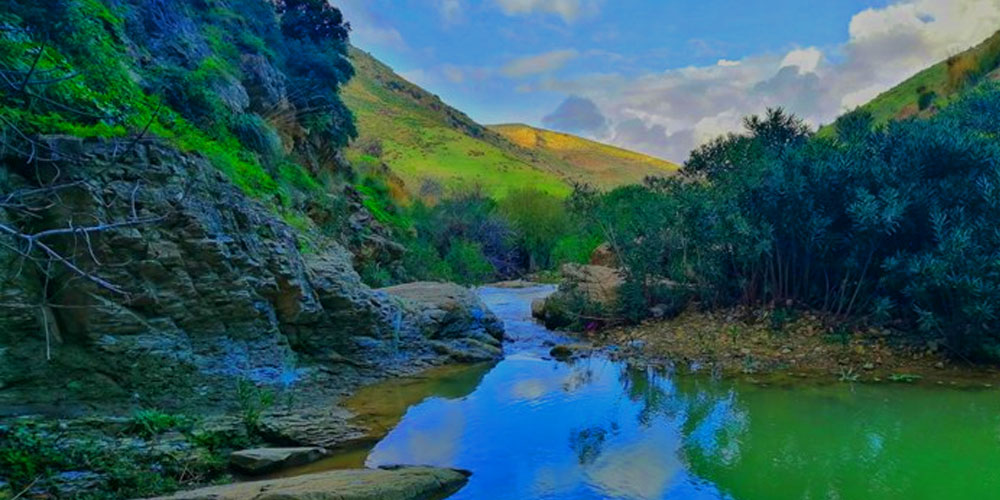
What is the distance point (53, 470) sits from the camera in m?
5.79

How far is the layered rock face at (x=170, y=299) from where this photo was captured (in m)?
7.51

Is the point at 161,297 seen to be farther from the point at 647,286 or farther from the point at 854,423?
the point at 647,286

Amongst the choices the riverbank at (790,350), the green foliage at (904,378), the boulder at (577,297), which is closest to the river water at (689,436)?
the green foliage at (904,378)

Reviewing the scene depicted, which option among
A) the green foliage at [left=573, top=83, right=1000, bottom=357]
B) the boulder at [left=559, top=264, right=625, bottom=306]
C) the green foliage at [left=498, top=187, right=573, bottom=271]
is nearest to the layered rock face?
the boulder at [left=559, top=264, right=625, bottom=306]

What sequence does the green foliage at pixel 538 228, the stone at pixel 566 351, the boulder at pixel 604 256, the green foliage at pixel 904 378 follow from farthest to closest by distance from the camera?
1. the green foliage at pixel 538 228
2. the boulder at pixel 604 256
3. the stone at pixel 566 351
4. the green foliage at pixel 904 378

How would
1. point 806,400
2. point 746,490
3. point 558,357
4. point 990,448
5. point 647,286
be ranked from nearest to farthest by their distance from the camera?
point 746,490 → point 990,448 → point 806,400 → point 558,357 → point 647,286

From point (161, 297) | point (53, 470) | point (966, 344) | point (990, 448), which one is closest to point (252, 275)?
point (161, 297)

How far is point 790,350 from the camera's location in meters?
12.5

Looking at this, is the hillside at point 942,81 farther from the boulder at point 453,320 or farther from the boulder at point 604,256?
the boulder at point 453,320

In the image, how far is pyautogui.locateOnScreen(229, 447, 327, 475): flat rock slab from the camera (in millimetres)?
6590

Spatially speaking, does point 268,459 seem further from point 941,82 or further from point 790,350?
point 941,82

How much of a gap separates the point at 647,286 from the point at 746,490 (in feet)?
36.0

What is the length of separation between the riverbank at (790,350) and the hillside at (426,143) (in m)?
36.9

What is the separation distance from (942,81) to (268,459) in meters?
40.1
